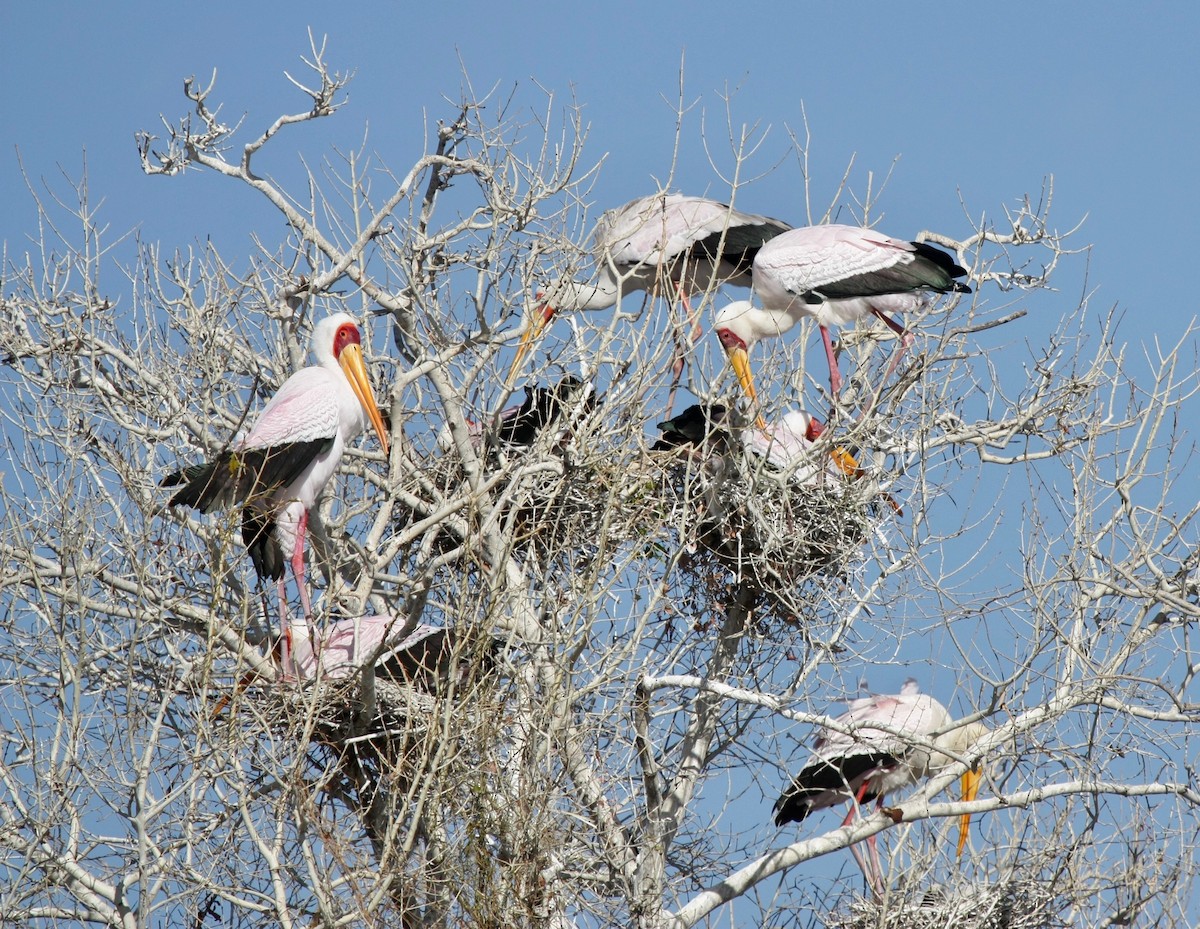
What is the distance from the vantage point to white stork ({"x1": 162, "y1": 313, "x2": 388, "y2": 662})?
877cm

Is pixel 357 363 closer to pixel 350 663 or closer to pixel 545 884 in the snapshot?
pixel 350 663

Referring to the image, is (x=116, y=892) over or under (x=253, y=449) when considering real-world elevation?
under

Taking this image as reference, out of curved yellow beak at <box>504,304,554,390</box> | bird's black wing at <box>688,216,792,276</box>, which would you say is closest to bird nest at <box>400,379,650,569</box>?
curved yellow beak at <box>504,304,554,390</box>

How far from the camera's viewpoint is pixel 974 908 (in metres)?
9.06

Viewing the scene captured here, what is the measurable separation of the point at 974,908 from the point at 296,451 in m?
4.20

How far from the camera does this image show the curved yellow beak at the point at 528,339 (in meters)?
8.79

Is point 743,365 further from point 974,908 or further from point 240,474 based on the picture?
point 240,474

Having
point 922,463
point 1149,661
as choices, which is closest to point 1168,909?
point 1149,661

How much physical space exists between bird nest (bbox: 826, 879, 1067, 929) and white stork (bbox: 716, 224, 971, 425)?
302 centimetres

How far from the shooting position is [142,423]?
379 inches

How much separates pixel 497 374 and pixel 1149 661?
3594 millimetres

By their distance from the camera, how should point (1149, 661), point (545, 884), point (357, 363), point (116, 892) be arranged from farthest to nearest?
point (357, 363) → point (1149, 661) → point (545, 884) → point (116, 892)

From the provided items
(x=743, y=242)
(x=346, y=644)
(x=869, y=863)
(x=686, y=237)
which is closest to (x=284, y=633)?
(x=346, y=644)

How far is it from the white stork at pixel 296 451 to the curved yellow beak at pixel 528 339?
0.86 metres
